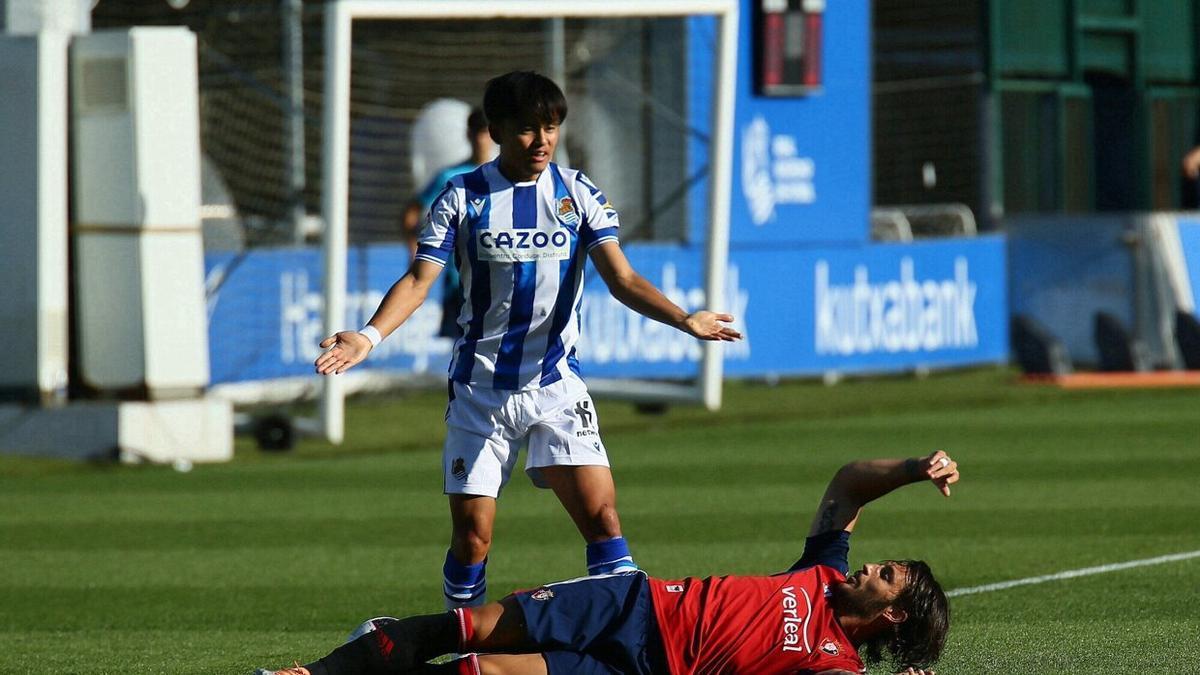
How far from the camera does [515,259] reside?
6090 mm

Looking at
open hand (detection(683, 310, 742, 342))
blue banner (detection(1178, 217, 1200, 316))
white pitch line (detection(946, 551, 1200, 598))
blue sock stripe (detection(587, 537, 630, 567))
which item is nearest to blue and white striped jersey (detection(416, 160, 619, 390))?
open hand (detection(683, 310, 742, 342))

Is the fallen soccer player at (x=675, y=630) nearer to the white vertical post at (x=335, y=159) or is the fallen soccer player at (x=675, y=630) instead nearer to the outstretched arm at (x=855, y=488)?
the outstretched arm at (x=855, y=488)

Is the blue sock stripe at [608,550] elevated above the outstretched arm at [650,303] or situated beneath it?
situated beneath

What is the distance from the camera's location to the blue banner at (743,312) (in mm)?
15164

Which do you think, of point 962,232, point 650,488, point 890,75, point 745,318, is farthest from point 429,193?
point 890,75

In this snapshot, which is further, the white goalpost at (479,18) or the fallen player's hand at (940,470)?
the white goalpost at (479,18)

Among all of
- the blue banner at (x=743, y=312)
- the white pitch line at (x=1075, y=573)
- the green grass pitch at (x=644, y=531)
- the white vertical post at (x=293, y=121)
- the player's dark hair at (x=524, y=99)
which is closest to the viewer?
the player's dark hair at (x=524, y=99)

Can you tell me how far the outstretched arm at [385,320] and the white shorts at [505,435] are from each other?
35 centimetres

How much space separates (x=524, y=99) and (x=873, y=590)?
1.74 meters

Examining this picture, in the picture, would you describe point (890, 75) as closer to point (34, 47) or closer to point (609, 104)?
point (609, 104)

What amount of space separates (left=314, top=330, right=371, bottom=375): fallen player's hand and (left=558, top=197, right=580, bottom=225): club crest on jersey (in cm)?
77

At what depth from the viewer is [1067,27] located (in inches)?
830

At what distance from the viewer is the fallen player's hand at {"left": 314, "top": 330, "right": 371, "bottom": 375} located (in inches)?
223

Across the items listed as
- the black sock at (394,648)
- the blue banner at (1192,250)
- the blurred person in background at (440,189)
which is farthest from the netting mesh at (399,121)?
the black sock at (394,648)
